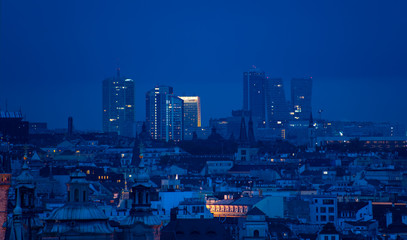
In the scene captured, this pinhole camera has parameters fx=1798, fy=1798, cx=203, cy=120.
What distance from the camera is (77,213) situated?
2108 inches

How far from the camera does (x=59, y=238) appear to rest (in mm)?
53062

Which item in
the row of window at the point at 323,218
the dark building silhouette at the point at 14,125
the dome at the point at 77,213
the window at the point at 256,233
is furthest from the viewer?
the dark building silhouette at the point at 14,125

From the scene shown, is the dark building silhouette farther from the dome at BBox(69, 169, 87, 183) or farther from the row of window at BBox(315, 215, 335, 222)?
the dome at BBox(69, 169, 87, 183)

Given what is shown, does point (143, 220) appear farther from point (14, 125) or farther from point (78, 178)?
point (14, 125)

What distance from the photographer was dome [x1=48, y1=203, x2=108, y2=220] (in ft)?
175

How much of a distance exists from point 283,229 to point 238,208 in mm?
13989

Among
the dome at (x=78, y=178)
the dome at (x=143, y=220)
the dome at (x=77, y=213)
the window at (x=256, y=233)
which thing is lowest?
the window at (x=256, y=233)

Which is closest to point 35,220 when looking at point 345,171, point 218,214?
point 218,214

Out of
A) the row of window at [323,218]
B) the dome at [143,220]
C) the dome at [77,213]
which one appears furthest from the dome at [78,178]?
the row of window at [323,218]

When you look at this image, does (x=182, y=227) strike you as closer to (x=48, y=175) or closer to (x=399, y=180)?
(x=48, y=175)

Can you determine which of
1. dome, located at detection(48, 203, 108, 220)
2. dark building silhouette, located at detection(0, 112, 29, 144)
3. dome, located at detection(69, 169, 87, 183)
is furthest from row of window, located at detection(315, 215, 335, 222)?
dark building silhouette, located at detection(0, 112, 29, 144)

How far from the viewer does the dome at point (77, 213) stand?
53375mm

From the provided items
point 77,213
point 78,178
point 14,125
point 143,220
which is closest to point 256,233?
point 143,220

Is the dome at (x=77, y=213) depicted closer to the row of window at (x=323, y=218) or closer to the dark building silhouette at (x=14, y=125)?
the row of window at (x=323, y=218)
